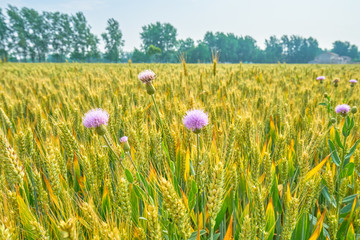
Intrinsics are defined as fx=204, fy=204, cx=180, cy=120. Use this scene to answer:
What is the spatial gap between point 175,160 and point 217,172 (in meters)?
0.58

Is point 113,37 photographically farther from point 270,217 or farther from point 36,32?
point 270,217

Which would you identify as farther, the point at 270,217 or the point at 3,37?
the point at 3,37

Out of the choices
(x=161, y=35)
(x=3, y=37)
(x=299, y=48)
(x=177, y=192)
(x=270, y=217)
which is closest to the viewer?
(x=270, y=217)

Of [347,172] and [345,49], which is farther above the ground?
Result: [345,49]

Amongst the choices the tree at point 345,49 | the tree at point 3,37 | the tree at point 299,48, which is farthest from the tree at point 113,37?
the tree at point 345,49

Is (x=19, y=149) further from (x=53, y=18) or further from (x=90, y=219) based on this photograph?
(x=53, y=18)

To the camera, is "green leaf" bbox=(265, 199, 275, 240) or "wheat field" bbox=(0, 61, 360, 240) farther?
"green leaf" bbox=(265, 199, 275, 240)

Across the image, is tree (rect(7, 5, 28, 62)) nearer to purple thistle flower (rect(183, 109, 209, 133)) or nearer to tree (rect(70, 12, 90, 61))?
tree (rect(70, 12, 90, 61))

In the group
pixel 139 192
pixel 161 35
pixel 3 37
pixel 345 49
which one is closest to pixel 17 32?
pixel 3 37

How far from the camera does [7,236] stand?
1.72 ft

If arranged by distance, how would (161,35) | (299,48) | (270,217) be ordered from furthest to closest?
1. (299,48)
2. (161,35)
3. (270,217)

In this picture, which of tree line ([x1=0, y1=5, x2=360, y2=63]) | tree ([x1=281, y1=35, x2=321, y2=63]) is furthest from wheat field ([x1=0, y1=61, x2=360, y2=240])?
tree ([x1=281, y1=35, x2=321, y2=63])

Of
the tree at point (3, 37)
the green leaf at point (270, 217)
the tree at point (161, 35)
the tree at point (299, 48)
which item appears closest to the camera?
the green leaf at point (270, 217)

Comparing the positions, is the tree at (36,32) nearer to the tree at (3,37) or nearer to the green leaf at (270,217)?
the tree at (3,37)
